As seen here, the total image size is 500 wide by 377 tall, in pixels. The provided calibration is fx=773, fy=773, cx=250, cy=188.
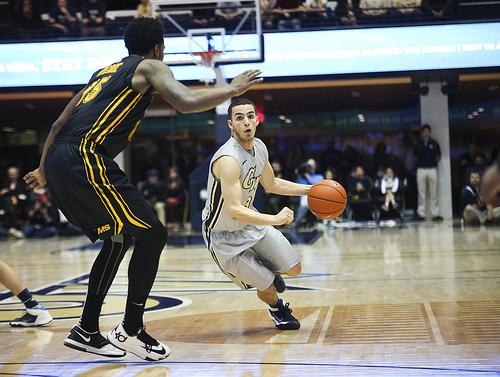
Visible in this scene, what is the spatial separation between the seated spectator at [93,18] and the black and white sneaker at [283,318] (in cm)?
1136

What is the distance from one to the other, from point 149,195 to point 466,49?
7020 mm

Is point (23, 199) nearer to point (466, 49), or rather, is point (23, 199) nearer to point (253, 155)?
point (466, 49)

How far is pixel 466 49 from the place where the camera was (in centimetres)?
1534

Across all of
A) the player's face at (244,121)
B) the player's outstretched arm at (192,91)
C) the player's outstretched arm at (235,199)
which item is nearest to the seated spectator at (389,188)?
the player's face at (244,121)

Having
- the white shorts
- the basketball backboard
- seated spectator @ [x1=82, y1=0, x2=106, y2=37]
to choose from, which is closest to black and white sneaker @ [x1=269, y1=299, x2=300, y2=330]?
the white shorts

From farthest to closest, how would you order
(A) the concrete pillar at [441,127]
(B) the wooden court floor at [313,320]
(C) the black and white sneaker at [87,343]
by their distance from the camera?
(A) the concrete pillar at [441,127] < (C) the black and white sneaker at [87,343] < (B) the wooden court floor at [313,320]

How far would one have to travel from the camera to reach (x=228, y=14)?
13.2 metres

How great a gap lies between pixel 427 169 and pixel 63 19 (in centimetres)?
819

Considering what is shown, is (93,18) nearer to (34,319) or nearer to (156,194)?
(156,194)

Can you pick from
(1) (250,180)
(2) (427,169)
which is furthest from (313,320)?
(2) (427,169)

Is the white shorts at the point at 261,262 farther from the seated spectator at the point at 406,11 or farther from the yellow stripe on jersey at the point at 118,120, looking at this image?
the seated spectator at the point at 406,11

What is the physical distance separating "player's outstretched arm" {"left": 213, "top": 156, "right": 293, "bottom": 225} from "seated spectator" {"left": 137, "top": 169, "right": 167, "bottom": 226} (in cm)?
1081

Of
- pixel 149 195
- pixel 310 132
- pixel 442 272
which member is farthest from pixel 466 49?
pixel 442 272

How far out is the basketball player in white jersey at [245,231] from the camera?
501 cm
